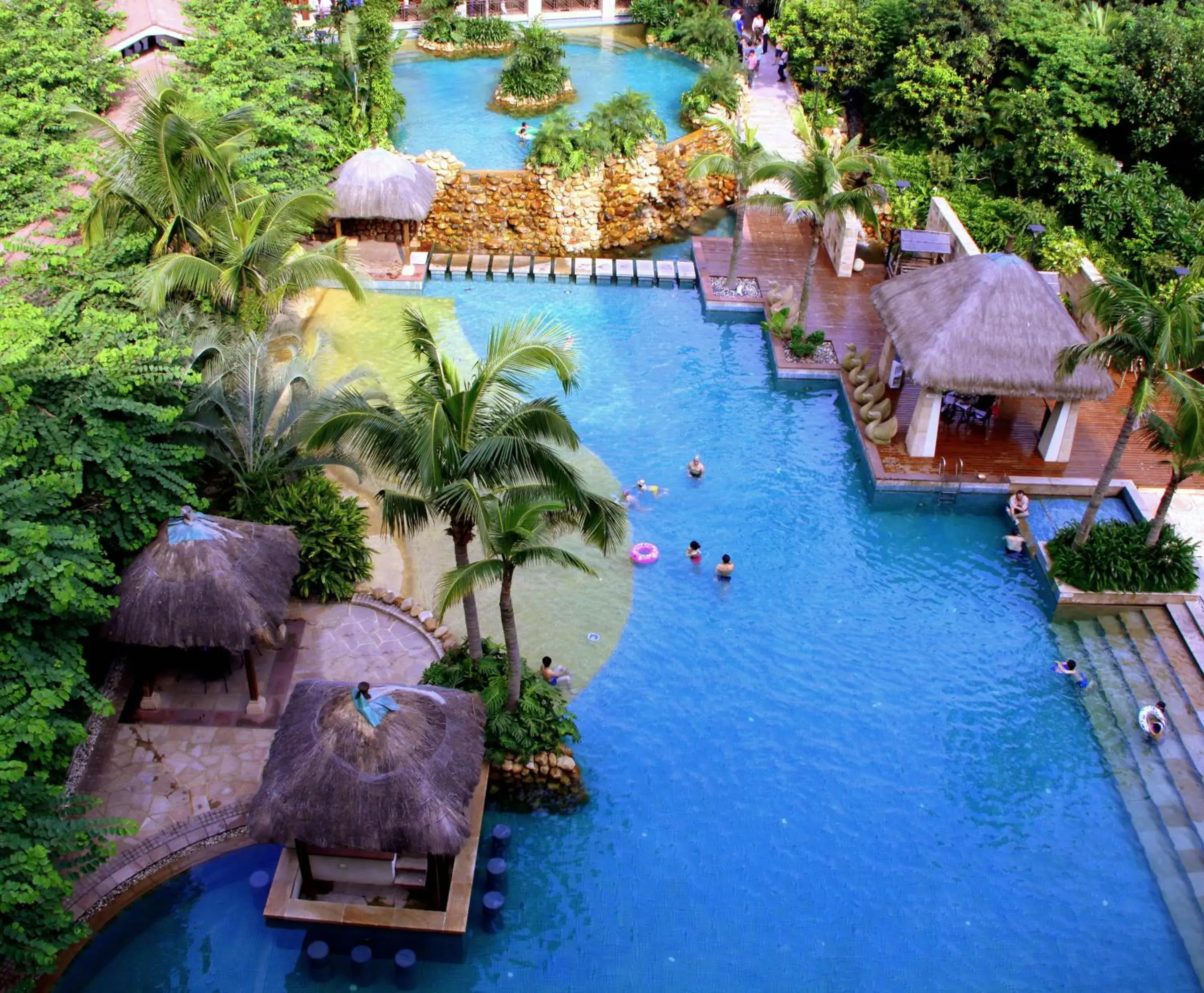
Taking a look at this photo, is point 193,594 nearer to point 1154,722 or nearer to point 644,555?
point 644,555

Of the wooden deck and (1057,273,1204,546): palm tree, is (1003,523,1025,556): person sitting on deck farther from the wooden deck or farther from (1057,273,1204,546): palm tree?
(1057,273,1204,546): palm tree

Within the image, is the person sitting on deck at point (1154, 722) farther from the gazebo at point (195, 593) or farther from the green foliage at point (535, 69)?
the green foliage at point (535, 69)

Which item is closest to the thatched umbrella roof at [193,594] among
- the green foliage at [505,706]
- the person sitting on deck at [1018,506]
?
the green foliage at [505,706]

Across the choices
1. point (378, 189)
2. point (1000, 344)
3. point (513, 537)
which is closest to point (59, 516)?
point (513, 537)

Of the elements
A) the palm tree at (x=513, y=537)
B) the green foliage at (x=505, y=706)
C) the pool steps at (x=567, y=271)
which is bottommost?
the pool steps at (x=567, y=271)

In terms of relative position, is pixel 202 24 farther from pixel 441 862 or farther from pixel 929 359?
pixel 441 862
